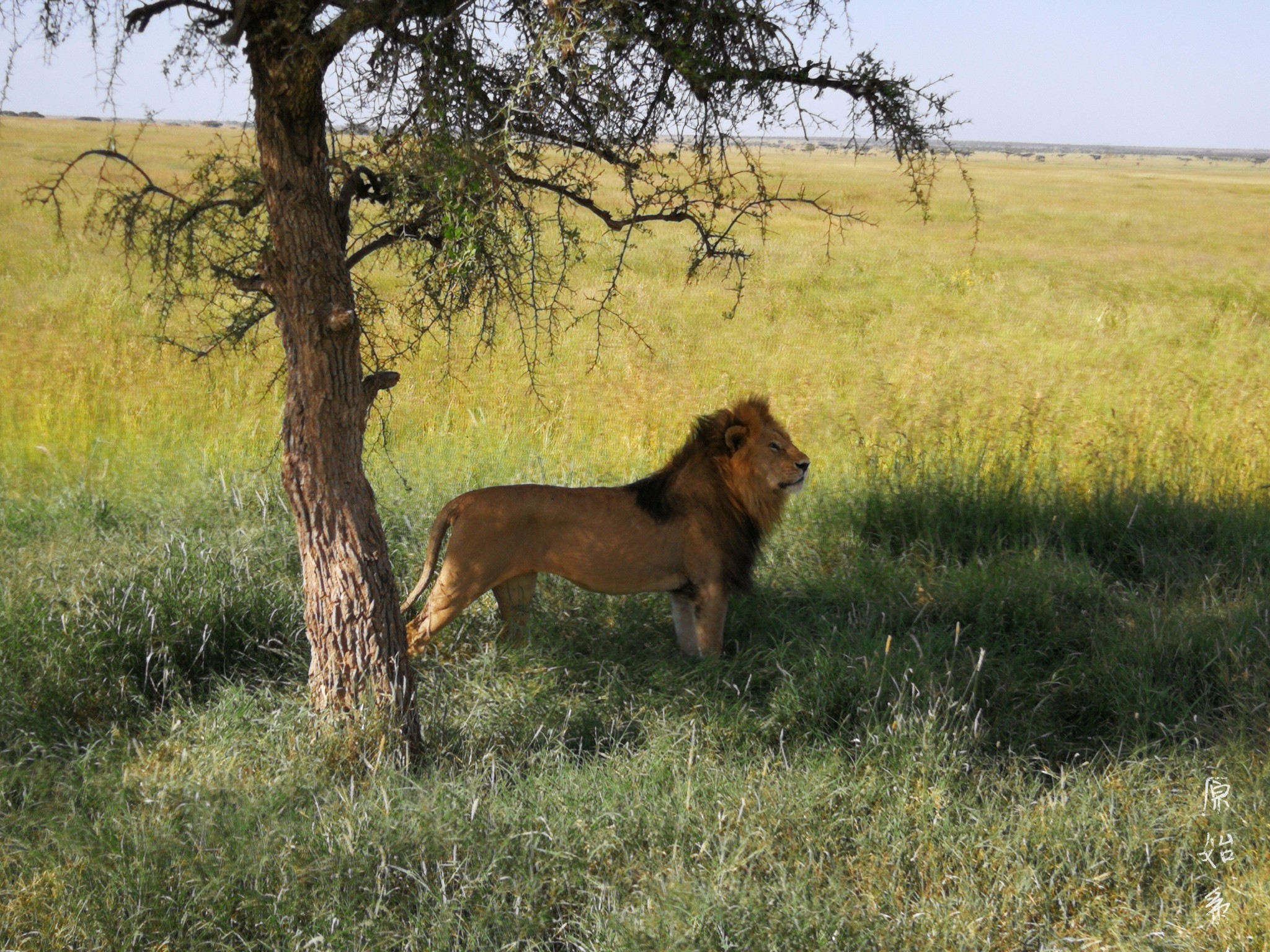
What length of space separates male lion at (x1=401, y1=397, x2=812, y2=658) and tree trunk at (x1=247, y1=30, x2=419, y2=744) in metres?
0.48

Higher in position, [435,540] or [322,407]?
[322,407]

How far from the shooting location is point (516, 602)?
5.58 meters

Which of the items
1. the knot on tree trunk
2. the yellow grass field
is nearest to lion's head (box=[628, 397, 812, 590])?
the yellow grass field

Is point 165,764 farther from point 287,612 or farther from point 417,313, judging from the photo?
point 417,313

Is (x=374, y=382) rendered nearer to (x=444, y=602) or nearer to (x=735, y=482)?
(x=444, y=602)

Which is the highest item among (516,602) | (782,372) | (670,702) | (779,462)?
(779,462)

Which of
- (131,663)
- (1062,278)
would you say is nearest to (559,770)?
(131,663)

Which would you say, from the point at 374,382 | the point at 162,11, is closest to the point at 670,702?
the point at 374,382

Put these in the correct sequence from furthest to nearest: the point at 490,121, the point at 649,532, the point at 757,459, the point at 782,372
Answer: the point at 782,372 → the point at 757,459 → the point at 649,532 → the point at 490,121

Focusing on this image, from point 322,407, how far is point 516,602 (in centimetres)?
160

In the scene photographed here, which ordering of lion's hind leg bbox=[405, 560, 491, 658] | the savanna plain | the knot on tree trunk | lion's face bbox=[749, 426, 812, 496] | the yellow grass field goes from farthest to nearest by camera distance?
1. the yellow grass field
2. lion's face bbox=[749, 426, 812, 496]
3. lion's hind leg bbox=[405, 560, 491, 658]
4. the knot on tree trunk
5. the savanna plain

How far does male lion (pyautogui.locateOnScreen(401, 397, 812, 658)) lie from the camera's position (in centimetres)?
514

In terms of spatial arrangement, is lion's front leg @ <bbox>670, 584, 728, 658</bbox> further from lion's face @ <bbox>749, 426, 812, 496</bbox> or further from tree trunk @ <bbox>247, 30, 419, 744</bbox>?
tree trunk @ <bbox>247, 30, 419, 744</bbox>

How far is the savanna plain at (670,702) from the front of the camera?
3.57 metres
